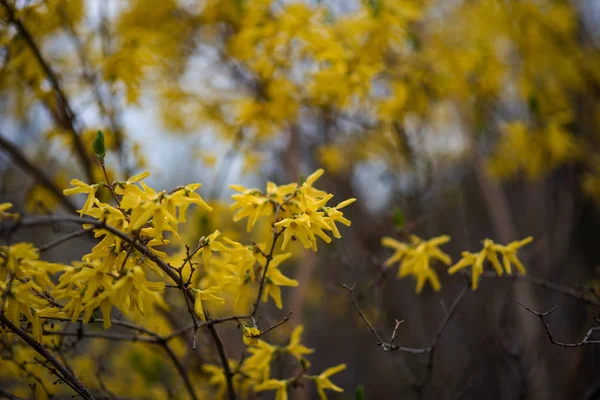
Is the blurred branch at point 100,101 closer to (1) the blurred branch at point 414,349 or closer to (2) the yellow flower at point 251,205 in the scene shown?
(2) the yellow flower at point 251,205

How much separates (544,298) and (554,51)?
2.63m

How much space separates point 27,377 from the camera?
1.84 meters

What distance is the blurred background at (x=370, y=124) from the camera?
2.58 m

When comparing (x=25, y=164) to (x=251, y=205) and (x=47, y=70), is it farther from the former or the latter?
(x=251, y=205)

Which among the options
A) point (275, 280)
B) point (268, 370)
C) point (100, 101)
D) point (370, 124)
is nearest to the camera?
point (275, 280)

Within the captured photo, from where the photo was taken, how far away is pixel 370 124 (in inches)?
132

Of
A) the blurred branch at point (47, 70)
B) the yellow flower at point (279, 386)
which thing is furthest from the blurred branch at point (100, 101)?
the yellow flower at point (279, 386)

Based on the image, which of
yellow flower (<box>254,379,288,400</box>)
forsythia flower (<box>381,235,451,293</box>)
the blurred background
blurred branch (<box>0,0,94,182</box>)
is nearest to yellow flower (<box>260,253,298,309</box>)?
yellow flower (<box>254,379,288,400</box>)

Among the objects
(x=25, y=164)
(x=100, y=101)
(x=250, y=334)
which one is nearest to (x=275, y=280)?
(x=250, y=334)

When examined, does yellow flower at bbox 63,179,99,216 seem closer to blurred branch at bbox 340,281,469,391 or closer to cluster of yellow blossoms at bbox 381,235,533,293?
blurred branch at bbox 340,281,469,391

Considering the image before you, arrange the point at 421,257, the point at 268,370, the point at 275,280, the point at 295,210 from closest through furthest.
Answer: the point at 295,210, the point at 275,280, the point at 268,370, the point at 421,257

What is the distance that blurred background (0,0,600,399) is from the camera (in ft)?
8.46

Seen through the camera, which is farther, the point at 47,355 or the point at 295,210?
the point at 295,210

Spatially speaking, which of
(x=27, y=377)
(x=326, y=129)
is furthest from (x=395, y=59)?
(x=27, y=377)
